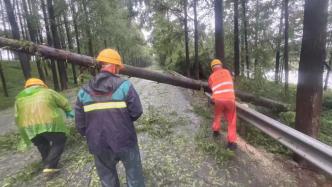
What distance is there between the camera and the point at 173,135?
5.77 m

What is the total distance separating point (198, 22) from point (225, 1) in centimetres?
214

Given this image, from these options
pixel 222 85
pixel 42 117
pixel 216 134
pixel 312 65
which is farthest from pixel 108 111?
pixel 312 65

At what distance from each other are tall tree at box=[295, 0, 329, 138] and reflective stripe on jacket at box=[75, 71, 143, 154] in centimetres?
367

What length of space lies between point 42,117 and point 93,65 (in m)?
2.07

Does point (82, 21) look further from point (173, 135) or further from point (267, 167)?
point (267, 167)

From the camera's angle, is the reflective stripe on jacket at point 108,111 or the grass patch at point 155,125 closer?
the reflective stripe on jacket at point 108,111

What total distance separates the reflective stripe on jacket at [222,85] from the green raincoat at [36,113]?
126 inches

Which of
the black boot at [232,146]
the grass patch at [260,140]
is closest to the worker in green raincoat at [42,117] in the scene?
the black boot at [232,146]

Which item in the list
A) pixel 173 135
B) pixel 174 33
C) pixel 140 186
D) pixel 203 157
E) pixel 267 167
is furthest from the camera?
pixel 174 33

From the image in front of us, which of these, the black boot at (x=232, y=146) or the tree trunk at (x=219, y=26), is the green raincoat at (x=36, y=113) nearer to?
the black boot at (x=232, y=146)

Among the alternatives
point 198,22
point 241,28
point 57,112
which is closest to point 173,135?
point 57,112

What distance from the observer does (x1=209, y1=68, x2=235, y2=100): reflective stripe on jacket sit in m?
5.10

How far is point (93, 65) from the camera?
593 centimetres

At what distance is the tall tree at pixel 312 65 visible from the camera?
15.5 ft
